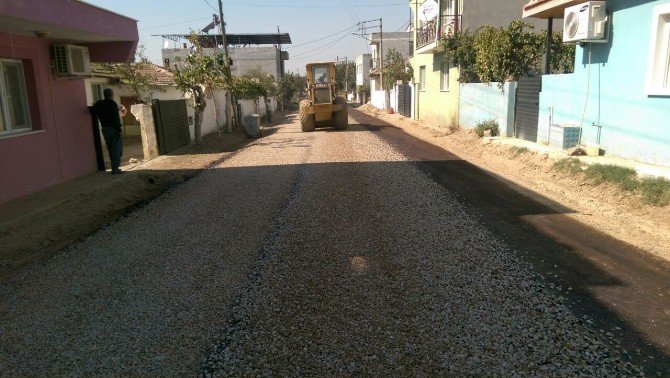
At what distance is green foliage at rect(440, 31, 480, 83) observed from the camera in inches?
730

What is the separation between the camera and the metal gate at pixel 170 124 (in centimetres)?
1485

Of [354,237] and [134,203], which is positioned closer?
[354,237]

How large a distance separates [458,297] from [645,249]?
2905mm

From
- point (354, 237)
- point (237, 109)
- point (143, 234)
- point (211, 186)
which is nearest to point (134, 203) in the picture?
point (211, 186)

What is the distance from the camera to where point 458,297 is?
425cm

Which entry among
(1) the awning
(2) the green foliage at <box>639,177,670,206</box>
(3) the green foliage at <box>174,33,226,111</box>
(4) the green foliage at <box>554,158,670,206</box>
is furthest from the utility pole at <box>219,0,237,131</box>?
(2) the green foliage at <box>639,177,670,206</box>

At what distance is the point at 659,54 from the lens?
839cm

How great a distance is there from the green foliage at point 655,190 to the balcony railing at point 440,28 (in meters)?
14.3

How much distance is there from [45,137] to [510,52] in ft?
42.6

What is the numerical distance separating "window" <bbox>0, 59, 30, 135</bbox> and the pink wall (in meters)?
0.14

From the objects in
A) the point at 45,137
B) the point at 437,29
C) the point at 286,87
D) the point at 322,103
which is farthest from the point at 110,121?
the point at 286,87

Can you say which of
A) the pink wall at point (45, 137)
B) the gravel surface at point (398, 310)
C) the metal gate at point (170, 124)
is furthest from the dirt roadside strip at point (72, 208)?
the gravel surface at point (398, 310)

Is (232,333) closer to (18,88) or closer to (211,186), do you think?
(211,186)

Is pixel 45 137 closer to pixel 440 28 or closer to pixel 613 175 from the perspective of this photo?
pixel 613 175
